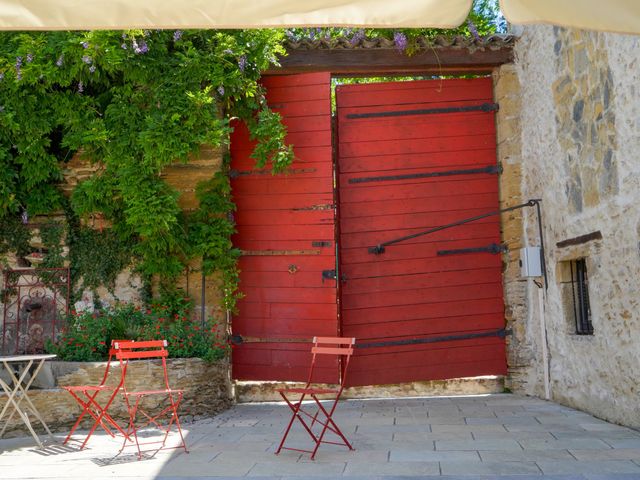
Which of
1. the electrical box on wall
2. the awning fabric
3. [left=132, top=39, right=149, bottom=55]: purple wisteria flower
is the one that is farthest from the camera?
the electrical box on wall

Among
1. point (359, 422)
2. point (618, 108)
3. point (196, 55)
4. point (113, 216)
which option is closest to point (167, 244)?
point (113, 216)

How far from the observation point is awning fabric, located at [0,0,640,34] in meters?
1.86

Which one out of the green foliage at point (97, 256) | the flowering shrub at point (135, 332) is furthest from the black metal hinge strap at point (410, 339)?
the green foliage at point (97, 256)

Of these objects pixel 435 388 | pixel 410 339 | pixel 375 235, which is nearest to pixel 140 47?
pixel 375 235

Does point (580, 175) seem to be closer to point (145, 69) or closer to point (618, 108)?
point (618, 108)

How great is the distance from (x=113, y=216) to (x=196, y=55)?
1.74 m

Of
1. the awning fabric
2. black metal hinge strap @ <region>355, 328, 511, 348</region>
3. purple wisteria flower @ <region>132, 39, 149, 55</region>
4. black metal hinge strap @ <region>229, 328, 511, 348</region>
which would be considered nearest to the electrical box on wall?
black metal hinge strap @ <region>229, 328, 511, 348</region>

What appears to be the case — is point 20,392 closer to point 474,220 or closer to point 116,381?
point 116,381

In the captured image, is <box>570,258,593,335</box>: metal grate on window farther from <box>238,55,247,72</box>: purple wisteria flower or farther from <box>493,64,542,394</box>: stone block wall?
<box>238,55,247,72</box>: purple wisteria flower

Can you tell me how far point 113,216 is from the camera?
656 cm

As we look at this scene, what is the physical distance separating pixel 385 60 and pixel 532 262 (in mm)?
2523

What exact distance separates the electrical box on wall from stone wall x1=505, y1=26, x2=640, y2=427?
0.12 m

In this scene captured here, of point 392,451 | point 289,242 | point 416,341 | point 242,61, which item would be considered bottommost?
point 392,451

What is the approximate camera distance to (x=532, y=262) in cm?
648
